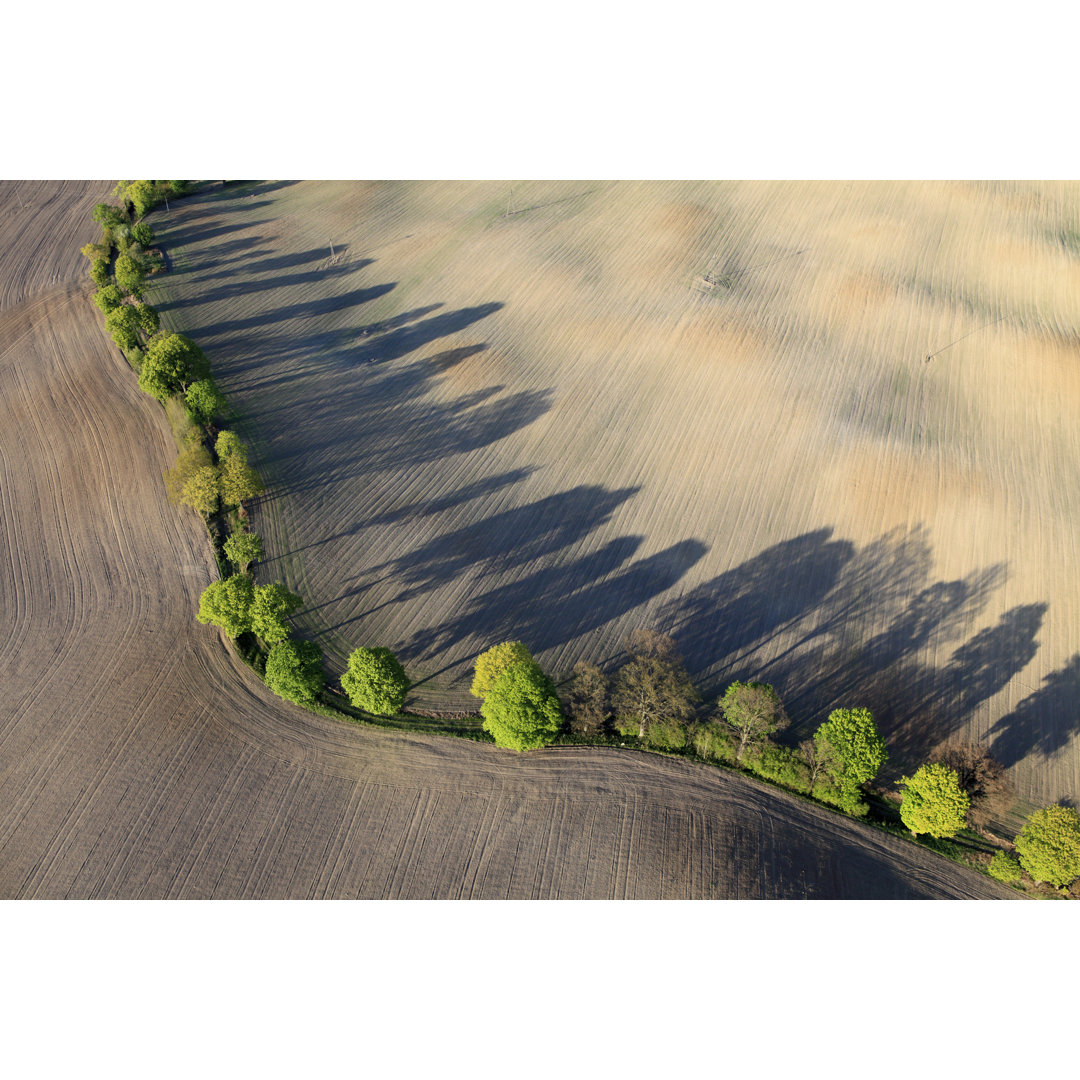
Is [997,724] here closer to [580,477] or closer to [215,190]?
[580,477]

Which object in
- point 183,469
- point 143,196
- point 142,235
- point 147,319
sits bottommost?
point 183,469

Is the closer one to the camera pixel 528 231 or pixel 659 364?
pixel 659 364

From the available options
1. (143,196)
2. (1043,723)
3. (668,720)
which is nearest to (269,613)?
(668,720)

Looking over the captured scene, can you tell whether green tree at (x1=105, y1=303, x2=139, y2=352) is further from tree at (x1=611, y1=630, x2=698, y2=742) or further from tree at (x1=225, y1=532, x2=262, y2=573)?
tree at (x1=611, y1=630, x2=698, y2=742)

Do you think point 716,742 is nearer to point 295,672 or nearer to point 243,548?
point 295,672

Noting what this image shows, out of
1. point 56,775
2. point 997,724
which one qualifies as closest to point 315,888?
point 56,775

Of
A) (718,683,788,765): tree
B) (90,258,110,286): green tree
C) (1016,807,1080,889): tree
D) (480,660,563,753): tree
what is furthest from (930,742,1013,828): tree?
(90,258,110,286): green tree

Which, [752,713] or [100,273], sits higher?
[100,273]
